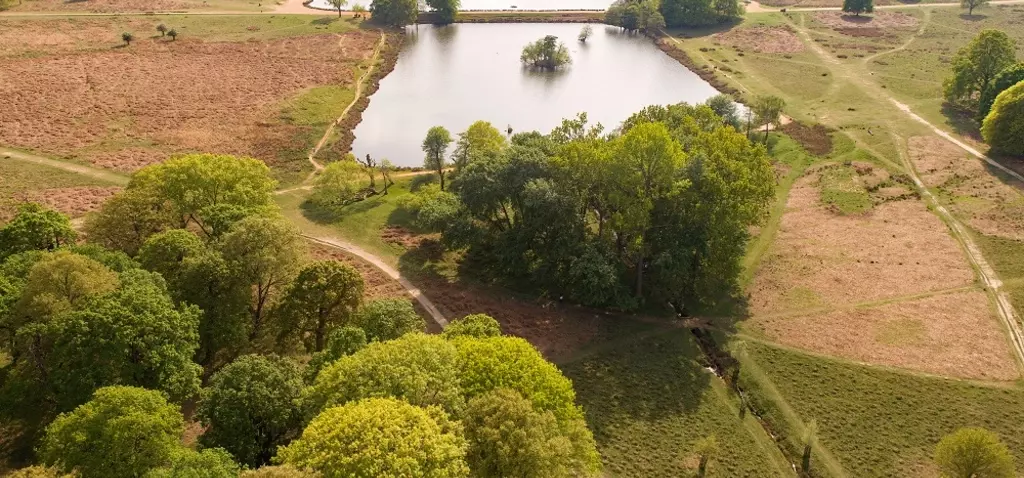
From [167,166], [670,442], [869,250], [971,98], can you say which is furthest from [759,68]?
[167,166]

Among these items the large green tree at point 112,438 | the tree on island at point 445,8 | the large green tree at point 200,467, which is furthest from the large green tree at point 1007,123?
the tree on island at point 445,8

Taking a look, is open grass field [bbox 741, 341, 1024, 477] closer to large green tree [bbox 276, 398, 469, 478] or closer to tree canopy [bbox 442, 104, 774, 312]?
tree canopy [bbox 442, 104, 774, 312]

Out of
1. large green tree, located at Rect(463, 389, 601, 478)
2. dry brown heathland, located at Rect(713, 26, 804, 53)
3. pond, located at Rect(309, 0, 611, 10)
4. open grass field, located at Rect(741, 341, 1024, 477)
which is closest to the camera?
large green tree, located at Rect(463, 389, 601, 478)

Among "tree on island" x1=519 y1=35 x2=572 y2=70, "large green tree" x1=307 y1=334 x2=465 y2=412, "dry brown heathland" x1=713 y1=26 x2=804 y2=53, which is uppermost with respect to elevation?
"dry brown heathland" x1=713 y1=26 x2=804 y2=53

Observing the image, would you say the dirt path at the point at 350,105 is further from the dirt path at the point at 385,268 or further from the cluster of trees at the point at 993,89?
the cluster of trees at the point at 993,89

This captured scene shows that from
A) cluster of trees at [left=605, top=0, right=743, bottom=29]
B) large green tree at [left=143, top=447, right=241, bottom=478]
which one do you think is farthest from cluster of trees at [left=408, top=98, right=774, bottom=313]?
cluster of trees at [left=605, top=0, right=743, bottom=29]

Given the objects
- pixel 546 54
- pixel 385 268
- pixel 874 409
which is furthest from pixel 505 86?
pixel 874 409

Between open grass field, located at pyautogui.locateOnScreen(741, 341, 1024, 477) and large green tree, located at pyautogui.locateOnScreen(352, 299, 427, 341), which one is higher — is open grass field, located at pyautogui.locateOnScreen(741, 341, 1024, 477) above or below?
below

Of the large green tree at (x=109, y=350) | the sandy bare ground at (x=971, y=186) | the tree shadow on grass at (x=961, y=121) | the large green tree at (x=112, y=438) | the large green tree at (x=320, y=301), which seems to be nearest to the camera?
the large green tree at (x=112, y=438)
